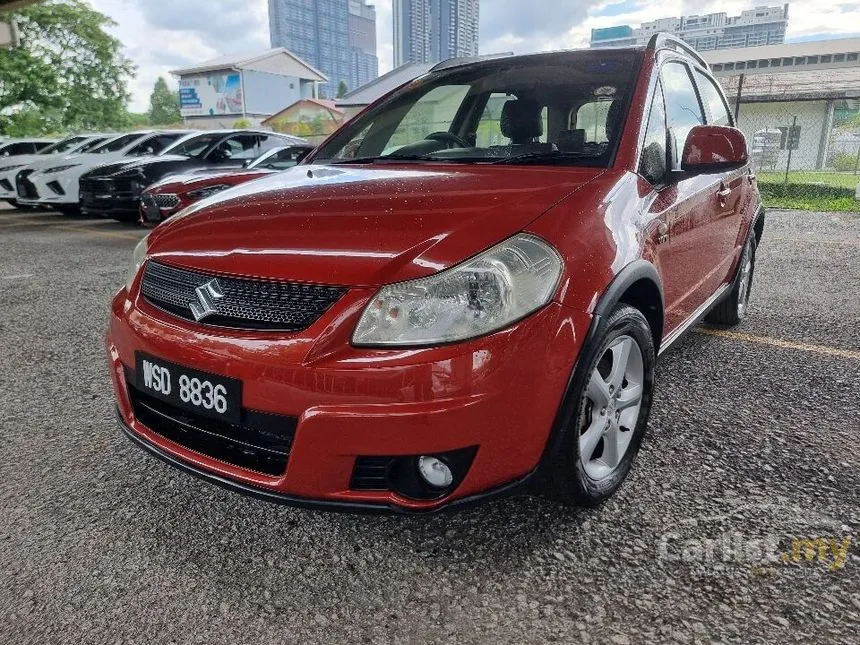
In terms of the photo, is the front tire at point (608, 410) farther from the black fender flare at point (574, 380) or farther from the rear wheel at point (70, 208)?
the rear wheel at point (70, 208)

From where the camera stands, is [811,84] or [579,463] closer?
[579,463]

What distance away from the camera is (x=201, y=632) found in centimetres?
151

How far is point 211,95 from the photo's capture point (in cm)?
5894

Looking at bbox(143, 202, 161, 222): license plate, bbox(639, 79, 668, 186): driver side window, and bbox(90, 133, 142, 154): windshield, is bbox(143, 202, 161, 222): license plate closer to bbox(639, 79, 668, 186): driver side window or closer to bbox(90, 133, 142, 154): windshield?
bbox(90, 133, 142, 154): windshield

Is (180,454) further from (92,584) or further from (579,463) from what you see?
(579,463)

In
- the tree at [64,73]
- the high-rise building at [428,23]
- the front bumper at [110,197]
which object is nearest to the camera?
Result: the front bumper at [110,197]

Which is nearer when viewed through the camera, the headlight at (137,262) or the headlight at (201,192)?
the headlight at (137,262)

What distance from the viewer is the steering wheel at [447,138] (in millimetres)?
2748

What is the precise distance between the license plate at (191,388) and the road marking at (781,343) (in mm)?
2992

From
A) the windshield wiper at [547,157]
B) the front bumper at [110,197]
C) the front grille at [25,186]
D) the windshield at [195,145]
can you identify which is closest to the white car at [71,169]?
the front grille at [25,186]

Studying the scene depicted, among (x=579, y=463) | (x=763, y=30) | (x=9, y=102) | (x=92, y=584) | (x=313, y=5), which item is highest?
(x=313, y=5)

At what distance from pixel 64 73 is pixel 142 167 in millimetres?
21619

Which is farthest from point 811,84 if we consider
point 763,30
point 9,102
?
point 763,30

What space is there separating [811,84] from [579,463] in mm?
19153
